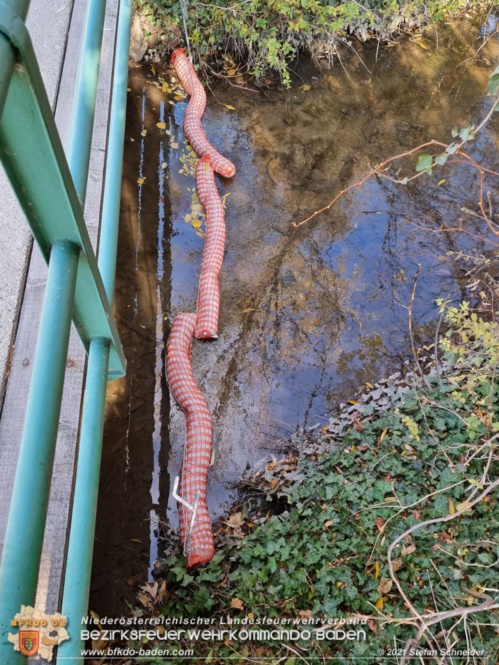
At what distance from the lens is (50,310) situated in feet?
3.98

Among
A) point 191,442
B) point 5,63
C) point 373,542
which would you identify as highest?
point 191,442

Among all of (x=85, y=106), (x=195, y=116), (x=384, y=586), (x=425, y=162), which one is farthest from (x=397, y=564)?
(x=195, y=116)

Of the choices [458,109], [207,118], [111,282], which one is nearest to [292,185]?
[207,118]

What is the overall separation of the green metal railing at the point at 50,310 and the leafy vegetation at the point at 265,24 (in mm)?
6278

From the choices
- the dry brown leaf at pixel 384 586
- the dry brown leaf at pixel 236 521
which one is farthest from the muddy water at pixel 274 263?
the dry brown leaf at pixel 384 586

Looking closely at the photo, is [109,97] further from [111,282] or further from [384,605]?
[384,605]

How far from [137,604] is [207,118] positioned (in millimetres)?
6379

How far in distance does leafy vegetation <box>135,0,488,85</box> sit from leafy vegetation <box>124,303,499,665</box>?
5.57 meters

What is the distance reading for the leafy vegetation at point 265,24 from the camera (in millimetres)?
7324

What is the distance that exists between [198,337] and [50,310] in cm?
425

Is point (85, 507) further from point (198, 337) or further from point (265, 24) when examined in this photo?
point (265, 24)

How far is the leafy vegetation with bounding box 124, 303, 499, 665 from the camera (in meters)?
3.30

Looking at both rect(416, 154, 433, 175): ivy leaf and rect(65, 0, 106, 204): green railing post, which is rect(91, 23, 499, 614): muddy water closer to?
rect(416, 154, 433, 175): ivy leaf

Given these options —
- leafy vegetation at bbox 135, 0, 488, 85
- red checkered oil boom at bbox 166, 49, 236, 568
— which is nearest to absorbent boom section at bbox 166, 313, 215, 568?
red checkered oil boom at bbox 166, 49, 236, 568
